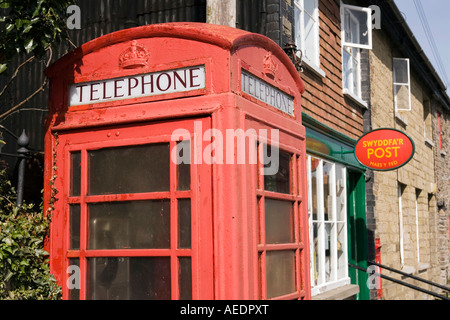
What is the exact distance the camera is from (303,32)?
8.17m

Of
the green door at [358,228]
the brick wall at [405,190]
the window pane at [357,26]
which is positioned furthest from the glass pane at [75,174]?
the brick wall at [405,190]

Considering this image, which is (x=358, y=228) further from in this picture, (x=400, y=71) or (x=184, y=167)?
(x=184, y=167)

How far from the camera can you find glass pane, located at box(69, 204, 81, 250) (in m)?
4.39

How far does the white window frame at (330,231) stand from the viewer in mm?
7846

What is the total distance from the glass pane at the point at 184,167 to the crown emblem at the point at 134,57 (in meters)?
0.69

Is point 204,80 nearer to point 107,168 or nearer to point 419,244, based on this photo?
point 107,168

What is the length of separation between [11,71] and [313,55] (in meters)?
4.07

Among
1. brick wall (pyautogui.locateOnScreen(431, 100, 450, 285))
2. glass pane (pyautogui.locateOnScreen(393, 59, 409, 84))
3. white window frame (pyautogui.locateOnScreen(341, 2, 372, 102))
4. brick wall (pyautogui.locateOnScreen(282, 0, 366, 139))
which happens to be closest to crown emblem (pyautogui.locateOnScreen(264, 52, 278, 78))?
brick wall (pyautogui.locateOnScreen(282, 0, 366, 139))

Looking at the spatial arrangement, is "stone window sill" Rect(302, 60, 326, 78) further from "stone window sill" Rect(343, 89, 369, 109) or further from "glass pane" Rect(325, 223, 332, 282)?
"glass pane" Rect(325, 223, 332, 282)

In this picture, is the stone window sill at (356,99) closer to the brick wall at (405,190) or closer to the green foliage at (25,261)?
the brick wall at (405,190)

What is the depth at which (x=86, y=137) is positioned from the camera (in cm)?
442

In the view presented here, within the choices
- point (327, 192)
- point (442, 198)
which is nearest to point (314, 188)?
point (327, 192)

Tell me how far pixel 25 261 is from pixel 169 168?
1234 millimetres

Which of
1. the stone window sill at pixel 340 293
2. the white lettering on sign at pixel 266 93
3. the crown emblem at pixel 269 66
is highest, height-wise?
the crown emblem at pixel 269 66
